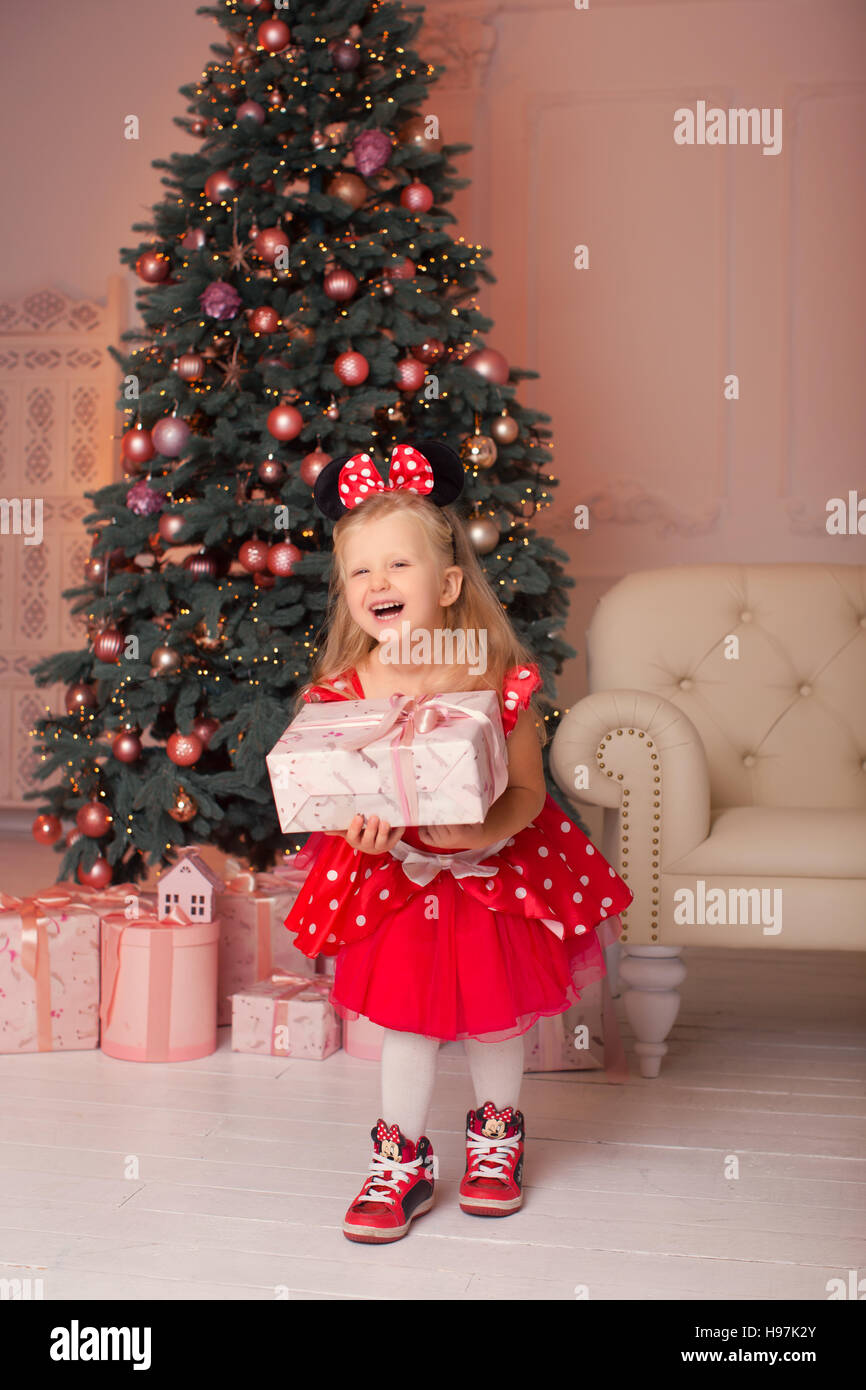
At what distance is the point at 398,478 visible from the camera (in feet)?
5.80

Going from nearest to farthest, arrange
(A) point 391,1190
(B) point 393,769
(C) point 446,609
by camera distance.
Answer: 1. (B) point 393,769
2. (A) point 391,1190
3. (C) point 446,609

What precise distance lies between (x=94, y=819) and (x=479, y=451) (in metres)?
1.30

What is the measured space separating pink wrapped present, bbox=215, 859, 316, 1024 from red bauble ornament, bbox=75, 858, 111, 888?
1.83ft

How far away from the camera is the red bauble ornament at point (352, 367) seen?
2875 millimetres

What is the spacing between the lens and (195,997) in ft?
7.52

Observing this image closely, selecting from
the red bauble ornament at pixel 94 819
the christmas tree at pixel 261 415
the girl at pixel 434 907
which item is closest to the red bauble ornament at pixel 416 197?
the christmas tree at pixel 261 415

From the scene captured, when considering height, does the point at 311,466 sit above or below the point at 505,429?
below

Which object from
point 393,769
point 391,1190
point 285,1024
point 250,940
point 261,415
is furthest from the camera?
point 261,415

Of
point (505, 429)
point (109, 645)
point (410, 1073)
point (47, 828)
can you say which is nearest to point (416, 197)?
point (505, 429)

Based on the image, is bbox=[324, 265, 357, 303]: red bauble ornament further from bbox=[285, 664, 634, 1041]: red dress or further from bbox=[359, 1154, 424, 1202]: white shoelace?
bbox=[359, 1154, 424, 1202]: white shoelace

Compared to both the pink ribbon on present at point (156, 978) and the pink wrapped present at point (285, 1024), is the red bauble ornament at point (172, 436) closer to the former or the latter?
the pink ribbon on present at point (156, 978)

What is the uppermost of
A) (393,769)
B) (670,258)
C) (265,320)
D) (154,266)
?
(670,258)

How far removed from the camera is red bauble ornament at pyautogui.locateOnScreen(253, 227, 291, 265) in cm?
294

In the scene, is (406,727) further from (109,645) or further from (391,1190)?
(109,645)
